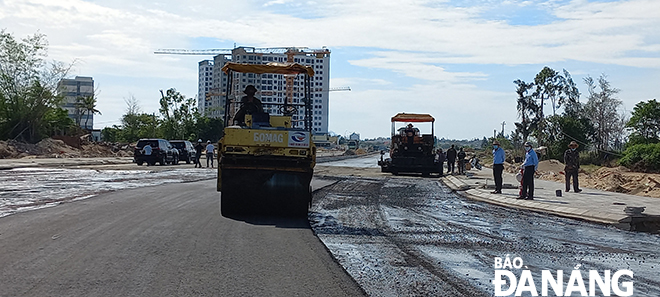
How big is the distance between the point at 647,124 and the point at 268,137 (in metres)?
48.7

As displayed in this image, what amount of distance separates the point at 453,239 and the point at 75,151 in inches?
1974

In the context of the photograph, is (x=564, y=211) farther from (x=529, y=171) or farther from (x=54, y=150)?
(x=54, y=150)

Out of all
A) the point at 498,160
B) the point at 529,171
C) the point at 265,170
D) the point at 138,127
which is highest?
the point at 138,127

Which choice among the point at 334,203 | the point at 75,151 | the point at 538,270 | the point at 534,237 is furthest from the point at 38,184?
the point at 75,151

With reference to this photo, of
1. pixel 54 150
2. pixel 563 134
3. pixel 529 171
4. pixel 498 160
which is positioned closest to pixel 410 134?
pixel 498 160

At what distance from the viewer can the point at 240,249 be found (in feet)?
27.2

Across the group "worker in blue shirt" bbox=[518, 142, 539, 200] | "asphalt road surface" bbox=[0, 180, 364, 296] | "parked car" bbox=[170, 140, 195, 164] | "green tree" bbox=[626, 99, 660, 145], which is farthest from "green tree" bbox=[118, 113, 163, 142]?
"asphalt road surface" bbox=[0, 180, 364, 296]

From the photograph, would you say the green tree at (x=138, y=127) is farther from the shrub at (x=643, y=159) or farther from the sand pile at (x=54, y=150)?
the shrub at (x=643, y=159)

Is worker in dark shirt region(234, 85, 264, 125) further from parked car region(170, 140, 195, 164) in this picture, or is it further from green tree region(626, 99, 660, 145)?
green tree region(626, 99, 660, 145)

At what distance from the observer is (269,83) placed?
62.6ft

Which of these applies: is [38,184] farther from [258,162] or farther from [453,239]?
[453,239]

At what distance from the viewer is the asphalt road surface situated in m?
6.14

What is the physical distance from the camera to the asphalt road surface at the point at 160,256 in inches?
242

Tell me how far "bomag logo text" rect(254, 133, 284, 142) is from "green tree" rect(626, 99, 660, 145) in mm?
46660
